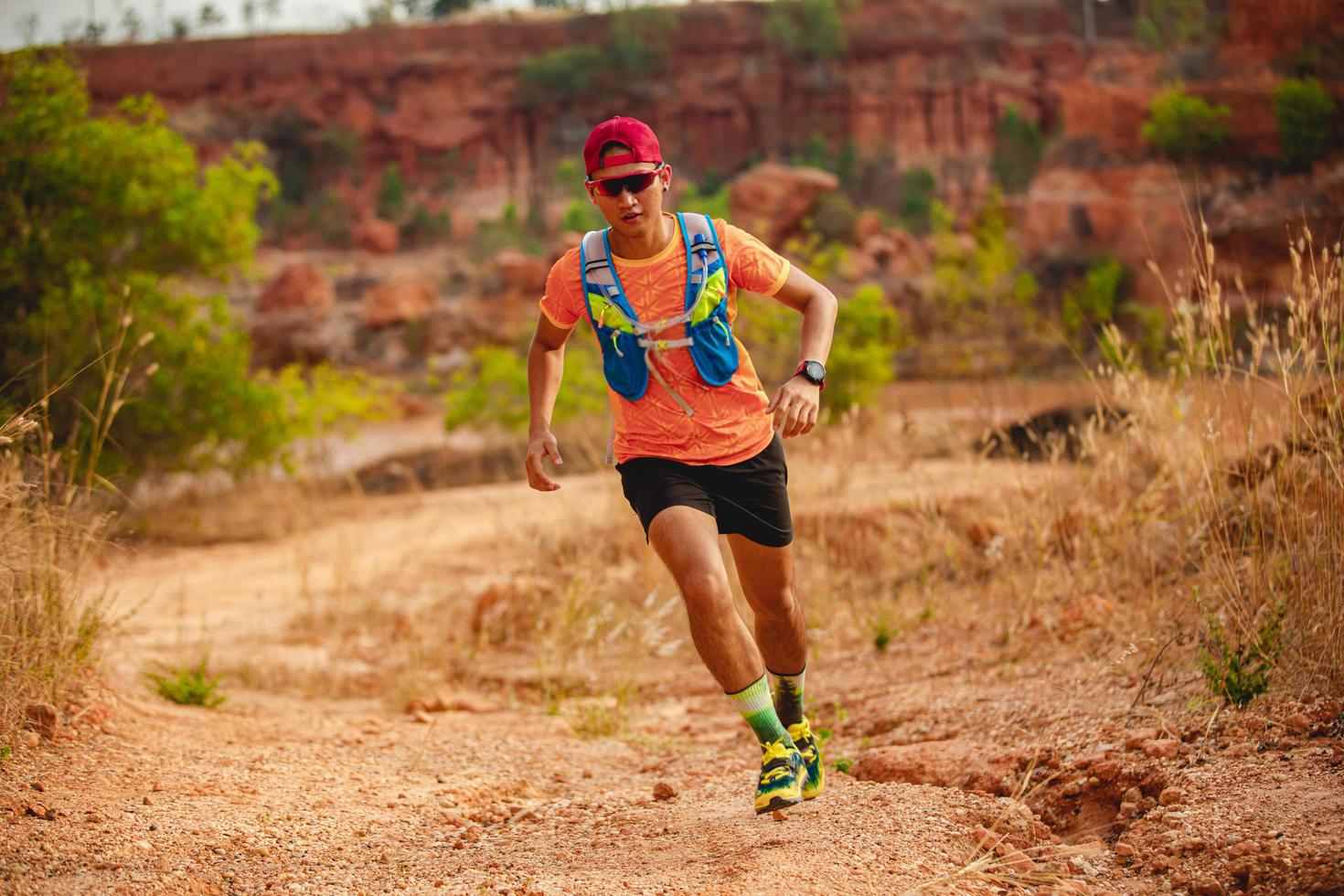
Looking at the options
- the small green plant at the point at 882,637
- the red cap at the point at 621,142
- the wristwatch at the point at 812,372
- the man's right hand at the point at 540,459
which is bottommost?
the small green plant at the point at 882,637

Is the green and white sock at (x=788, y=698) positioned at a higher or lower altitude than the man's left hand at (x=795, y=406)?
lower

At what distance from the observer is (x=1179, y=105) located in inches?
1041

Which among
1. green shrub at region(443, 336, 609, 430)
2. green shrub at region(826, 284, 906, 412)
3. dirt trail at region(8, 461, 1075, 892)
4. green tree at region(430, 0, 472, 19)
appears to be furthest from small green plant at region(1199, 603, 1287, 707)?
green tree at region(430, 0, 472, 19)

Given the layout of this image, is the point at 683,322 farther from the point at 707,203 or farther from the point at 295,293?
the point at 707,203

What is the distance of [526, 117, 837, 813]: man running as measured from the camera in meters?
3.06

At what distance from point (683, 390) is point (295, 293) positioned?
34.9 metres

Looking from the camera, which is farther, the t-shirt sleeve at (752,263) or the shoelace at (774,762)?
the t-shirt sleeve at (752,263)

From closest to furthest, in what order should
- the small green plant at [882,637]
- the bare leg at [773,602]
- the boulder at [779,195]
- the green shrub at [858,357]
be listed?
the bare leg at [773,602] → the small green plant at [882,637] → the green shrub at [858,357] → the boulder at [779,195]

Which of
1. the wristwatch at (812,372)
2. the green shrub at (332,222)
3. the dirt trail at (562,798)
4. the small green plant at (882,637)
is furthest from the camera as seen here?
the green shrub at (332,222)

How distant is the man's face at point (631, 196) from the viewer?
312 centimetres

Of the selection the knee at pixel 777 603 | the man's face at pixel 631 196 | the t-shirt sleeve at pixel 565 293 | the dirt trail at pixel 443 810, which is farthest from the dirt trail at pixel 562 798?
the man's face at pixel 631 196

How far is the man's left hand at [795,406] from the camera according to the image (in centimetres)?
299

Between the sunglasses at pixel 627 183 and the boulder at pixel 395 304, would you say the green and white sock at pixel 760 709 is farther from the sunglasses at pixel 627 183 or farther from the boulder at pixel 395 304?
the boulder at pixel 395 304

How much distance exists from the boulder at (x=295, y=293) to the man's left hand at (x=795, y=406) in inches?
1354
